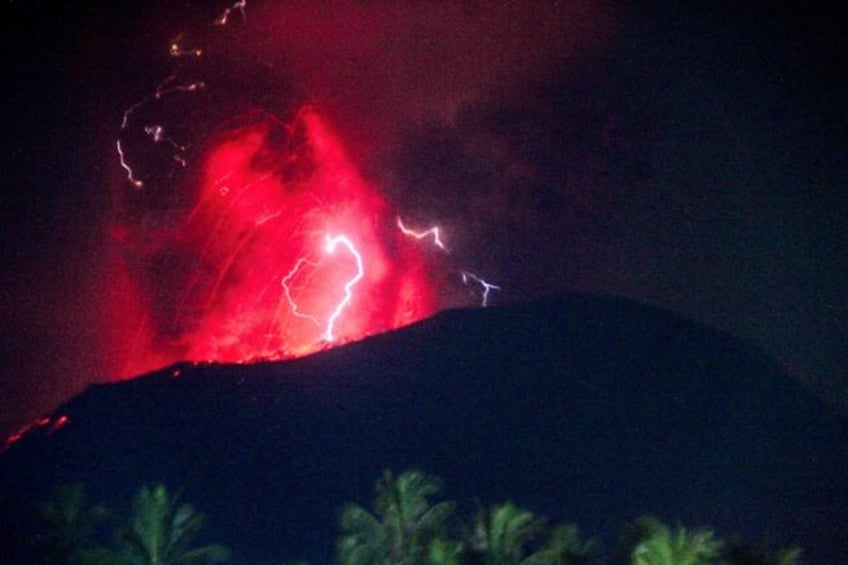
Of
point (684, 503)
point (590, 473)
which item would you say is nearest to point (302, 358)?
point (590, 473)

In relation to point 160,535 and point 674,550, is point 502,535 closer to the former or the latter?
point 674,550

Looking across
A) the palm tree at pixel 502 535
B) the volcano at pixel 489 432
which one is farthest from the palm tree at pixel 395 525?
the volcano at pixel 489 432

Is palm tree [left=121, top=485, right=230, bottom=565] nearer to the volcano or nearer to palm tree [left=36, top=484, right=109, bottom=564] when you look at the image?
palm tree [left=36, top=484, right=109, bottom=564]

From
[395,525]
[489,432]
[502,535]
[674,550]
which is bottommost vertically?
[674,550]

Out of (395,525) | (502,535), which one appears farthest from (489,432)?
(502,535)

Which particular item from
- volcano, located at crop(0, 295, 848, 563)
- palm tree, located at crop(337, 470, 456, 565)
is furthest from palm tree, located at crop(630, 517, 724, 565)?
volcano, located at crop(0, 295, 848, 563)

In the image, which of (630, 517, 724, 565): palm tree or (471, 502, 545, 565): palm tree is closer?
(630, 517, 724, 565): palm tree
